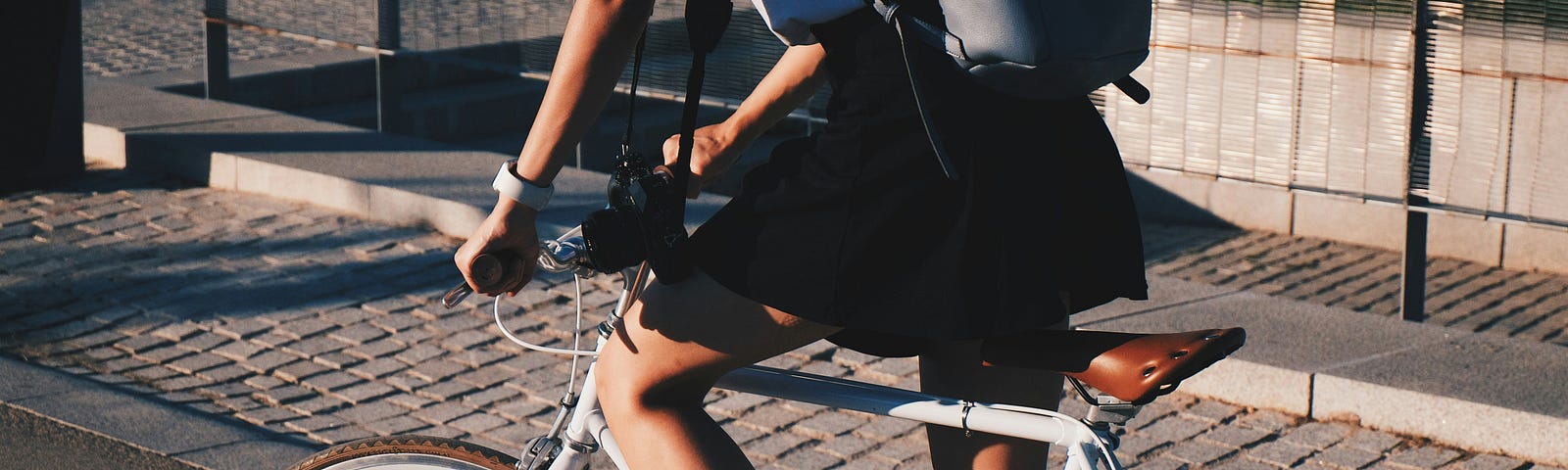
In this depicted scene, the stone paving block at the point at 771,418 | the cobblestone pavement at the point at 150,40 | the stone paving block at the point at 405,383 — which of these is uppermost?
the cobblestone pavement at the point at 150,40

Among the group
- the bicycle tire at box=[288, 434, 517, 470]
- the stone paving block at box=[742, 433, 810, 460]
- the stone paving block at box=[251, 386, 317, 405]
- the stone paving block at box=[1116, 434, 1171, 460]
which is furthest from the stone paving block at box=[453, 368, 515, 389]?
the bicycle tire at box=[288, 434, 517, 470]

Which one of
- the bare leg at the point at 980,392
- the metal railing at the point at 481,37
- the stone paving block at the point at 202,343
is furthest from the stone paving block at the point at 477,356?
the bare leg at the point at 980,392

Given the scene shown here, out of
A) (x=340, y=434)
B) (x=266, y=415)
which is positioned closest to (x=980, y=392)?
(x=340, y=434)

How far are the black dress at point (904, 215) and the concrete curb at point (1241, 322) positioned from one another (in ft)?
8.47

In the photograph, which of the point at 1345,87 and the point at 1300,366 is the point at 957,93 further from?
the point at 1345,87

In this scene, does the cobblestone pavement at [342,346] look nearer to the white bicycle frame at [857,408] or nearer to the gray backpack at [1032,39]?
the white bicycle frame at [857,408]

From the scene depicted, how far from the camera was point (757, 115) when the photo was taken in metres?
2.40

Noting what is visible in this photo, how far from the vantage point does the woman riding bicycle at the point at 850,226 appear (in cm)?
197

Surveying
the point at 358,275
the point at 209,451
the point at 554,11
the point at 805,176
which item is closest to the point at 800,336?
the point at 805,176

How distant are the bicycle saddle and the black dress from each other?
4cm

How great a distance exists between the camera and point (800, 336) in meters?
2.07

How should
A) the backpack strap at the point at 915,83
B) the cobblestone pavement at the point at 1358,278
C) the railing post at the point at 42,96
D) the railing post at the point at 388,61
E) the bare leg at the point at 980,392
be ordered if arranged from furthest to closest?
the railing post at the point at 388,61 < the railing post at the point at 42,96 < the cobblestone pavement at the point at 1358,278 < the bare leg at the point at 980,392 < the backpack strap at the point at 915,83

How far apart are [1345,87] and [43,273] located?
4513 millimetres

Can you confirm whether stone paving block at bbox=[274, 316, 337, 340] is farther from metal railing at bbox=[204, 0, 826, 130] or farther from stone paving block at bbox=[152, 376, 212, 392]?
metal railing at bbox=[204, 0, 826, 130]
